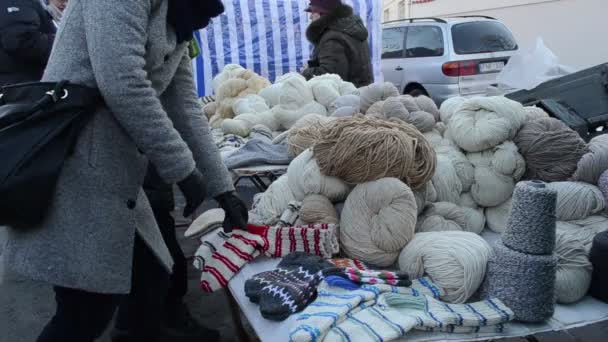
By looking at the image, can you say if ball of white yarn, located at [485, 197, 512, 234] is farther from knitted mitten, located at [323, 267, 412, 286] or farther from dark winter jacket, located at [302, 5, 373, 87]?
dark winter jacket, located at [302, 5, 373, 87]

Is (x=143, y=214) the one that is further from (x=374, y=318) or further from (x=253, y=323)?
(x=374, y=318)

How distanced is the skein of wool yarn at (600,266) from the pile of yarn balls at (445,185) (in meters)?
0.03

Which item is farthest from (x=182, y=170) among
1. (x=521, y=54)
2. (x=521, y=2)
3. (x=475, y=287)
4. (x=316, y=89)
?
(x=521, y=2)

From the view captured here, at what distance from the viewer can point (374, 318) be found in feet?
4.37

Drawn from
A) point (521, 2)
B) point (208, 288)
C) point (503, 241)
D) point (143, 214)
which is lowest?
point (208, 288)

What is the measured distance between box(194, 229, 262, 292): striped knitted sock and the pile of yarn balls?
20 centimetres

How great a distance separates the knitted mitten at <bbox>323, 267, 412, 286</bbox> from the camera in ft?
4.96

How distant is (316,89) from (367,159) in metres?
1.58

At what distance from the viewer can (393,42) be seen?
7910 mm

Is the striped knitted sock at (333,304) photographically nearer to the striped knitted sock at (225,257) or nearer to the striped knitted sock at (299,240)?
the striped knitted sock at (299,240)

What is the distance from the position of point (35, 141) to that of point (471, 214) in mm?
1525

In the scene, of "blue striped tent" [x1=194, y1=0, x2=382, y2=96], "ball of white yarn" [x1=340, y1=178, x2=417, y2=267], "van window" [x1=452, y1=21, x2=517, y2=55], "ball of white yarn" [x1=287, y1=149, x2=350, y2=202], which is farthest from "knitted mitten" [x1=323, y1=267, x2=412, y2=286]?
"van window" [x1=452, y1=21, x2=517, y2=55]

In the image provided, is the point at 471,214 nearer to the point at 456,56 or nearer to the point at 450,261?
the point at 450,261

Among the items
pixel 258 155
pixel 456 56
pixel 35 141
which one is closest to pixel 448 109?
pixel 258 155
